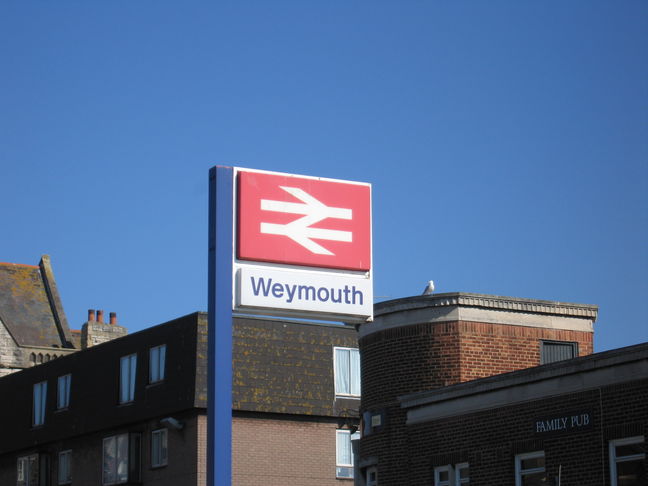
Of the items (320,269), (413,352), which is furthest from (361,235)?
(413,352)

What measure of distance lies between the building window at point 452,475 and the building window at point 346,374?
16.9 m

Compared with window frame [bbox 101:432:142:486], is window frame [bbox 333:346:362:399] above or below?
above

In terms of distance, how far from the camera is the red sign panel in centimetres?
1798

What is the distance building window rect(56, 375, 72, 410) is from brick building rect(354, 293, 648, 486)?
68.6 feet

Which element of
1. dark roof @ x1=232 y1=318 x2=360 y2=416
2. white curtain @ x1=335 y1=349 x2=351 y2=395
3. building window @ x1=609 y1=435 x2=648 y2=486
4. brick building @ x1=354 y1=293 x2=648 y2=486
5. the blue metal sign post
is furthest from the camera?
white curtain @ x1=335 y1=349 x2=351 y2=395

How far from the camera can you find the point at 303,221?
18.3 meters

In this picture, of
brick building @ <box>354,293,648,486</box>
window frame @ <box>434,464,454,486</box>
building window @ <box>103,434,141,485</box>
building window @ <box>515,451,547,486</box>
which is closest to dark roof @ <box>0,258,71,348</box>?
building window @ <box>103,434,141,485</box>

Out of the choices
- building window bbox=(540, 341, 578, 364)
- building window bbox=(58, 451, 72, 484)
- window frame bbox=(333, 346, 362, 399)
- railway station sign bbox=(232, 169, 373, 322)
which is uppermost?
window frame bbox=(333, 346, 362, 399)

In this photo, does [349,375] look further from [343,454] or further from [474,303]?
[474,303]

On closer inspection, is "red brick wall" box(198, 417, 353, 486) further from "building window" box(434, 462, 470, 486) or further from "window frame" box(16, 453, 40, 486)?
"building window" box(434, 462, 470, 486)

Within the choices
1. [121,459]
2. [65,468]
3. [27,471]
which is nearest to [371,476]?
[121,459]

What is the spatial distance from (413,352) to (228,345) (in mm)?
17403

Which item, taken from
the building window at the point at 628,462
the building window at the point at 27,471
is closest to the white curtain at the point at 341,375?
the building window at the point at 27,471

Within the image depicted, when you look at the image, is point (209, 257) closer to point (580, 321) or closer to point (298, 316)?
point (298, 316)
